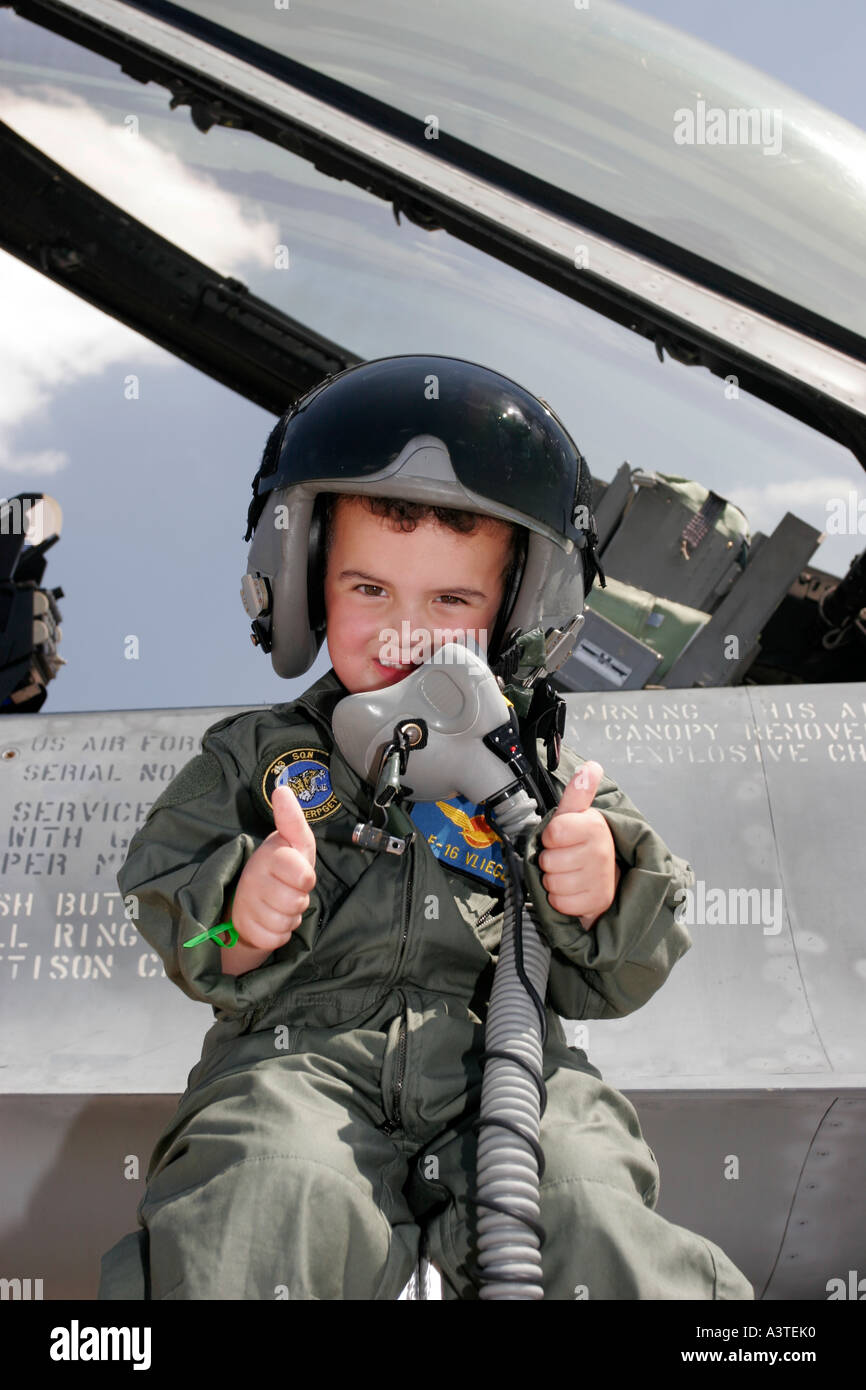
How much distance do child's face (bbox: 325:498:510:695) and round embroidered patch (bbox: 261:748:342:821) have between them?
0.11 m

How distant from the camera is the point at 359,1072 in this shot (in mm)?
1133

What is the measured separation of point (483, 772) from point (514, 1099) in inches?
14.2

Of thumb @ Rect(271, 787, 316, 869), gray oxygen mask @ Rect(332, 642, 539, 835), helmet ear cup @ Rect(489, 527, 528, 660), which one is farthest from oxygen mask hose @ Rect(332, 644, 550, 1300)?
helmet ear cup @ Rect(489, 527, 528, 660)

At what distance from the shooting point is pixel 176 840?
1.25 m

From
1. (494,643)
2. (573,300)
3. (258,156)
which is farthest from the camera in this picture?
(258,156)

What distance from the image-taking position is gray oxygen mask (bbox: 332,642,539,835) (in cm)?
119

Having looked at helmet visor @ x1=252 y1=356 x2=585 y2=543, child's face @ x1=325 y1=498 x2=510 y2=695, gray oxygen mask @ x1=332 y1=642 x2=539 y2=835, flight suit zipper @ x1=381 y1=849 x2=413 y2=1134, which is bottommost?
flight suit zipper @ x1=381 y1=849 x2=413 y2=1134

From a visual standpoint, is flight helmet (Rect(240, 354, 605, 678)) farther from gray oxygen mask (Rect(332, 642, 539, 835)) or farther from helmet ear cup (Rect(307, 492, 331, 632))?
gray oxygen mask (Rect(332, 642, 539, 835))

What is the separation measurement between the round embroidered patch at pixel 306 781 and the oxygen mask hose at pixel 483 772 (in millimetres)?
77
